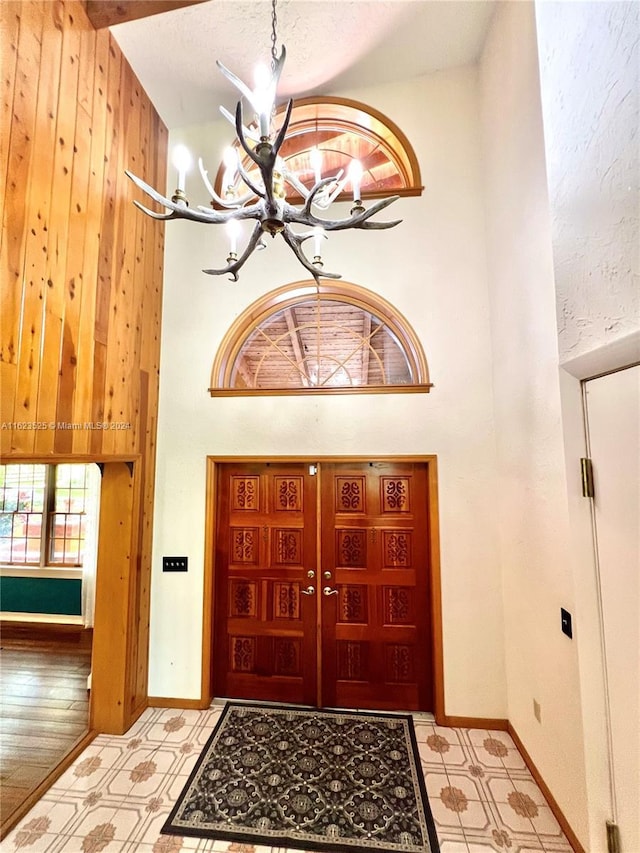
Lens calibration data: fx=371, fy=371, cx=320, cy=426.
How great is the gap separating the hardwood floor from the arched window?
262 cm

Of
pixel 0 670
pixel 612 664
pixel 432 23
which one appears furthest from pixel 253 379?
pixel 0 670

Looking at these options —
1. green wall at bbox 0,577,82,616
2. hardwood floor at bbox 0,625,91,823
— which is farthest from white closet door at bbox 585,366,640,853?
green wall at bbox 0,577,82,616

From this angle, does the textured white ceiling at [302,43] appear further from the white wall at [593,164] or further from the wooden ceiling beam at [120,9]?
the white wall at [593,164]

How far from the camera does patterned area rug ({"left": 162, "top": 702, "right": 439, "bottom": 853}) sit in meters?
1.88

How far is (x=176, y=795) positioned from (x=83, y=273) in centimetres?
307

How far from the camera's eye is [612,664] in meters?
1.44

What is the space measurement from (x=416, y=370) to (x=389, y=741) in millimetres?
2615

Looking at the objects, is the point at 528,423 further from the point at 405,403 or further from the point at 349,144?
the point at 349,144

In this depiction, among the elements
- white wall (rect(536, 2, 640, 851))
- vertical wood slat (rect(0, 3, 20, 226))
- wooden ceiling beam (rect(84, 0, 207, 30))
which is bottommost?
white wall (rect(536, 2, 640, 851))

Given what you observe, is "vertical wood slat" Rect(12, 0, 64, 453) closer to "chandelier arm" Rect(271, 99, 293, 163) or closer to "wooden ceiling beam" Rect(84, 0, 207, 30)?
"wooden ceiling beam" Rect(84, 0, 207, 30)

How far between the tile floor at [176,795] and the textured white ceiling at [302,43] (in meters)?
4.88

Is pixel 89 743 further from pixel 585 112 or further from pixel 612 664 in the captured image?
pixel 585 112

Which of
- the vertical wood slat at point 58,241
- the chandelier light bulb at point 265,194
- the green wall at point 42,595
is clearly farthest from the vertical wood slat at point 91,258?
the green wall at point 42,595

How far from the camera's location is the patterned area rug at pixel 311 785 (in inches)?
73.8
